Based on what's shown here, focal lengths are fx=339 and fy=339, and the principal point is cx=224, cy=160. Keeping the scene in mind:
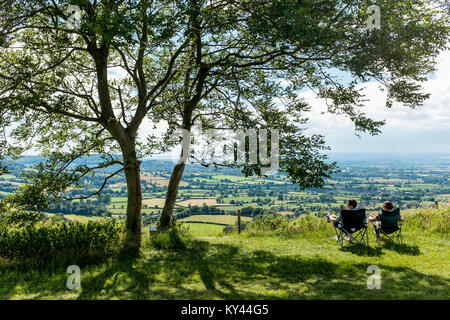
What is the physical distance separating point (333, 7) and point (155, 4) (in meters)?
4.26

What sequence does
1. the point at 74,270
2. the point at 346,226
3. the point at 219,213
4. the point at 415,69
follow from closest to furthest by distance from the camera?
the point at 74,270 < the point at 415,69 < the point at 346,226 < the point at 219,213

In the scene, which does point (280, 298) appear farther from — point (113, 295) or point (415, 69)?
point (415, 69)

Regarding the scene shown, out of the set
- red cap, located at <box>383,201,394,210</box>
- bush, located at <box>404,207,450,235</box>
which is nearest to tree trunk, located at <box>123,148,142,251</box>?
red cap, located at <box>383,201,394,210</box>

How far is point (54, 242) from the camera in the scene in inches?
322

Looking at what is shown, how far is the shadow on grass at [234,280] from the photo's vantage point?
5.61 metres

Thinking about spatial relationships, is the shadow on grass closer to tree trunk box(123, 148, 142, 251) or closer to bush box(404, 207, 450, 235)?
tree trunk box(123, 148, 142, 251)

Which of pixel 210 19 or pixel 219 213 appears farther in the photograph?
pixel 219 213

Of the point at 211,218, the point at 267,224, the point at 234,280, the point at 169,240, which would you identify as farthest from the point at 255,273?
the point at 211,218

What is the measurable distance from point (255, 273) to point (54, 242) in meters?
4.89

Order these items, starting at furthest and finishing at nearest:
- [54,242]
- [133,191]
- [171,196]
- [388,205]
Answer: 1. [171,196]
2. [133,191]
3. [388,205]
4. [54,242]

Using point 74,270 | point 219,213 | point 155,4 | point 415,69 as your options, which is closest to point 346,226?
point 415,69

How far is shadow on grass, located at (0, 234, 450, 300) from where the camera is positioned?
561 cm

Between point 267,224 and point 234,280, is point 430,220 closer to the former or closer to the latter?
point 267,224

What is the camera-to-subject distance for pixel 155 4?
8422mm
